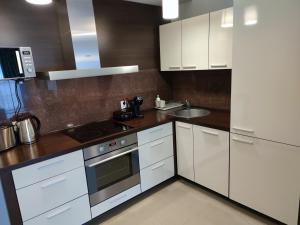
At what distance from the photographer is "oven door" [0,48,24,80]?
1.58 m

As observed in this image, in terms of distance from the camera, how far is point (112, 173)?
2.06 meters

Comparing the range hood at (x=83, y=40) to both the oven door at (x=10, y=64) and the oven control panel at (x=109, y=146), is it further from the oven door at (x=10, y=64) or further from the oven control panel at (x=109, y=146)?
the oven control panel at (x=109, y=146)

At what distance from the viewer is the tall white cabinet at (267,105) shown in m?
1.48

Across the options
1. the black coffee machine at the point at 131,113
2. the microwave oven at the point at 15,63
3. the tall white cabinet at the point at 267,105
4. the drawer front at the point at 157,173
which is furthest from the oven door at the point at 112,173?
the tall white cabinet at the point at 267,105

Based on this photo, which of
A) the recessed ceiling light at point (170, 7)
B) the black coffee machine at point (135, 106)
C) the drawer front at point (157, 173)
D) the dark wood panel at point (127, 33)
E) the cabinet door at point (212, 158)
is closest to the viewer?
the recessed ceiling light at point (170, 7)

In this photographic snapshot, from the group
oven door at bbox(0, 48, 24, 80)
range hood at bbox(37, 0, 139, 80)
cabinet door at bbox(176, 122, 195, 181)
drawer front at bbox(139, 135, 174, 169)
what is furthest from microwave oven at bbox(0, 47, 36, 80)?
cabinet door at bbox(176, 122, 195, 181)

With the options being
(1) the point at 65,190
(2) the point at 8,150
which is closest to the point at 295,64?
(1) the point at 65,190

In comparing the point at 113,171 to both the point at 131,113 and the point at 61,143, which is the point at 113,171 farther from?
the point at 131,113

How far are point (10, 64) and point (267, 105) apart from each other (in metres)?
2.04

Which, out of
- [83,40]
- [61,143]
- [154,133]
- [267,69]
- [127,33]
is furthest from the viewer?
[127,33]

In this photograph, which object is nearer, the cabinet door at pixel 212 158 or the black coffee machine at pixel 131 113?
the cabinet door at pixel 212 158

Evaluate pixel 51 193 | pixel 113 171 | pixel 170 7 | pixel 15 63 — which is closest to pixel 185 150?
pixel 113 171

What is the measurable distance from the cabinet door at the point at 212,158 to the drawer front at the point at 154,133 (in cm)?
32

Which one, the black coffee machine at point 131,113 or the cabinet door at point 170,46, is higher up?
the cabinet door at point 170,46
